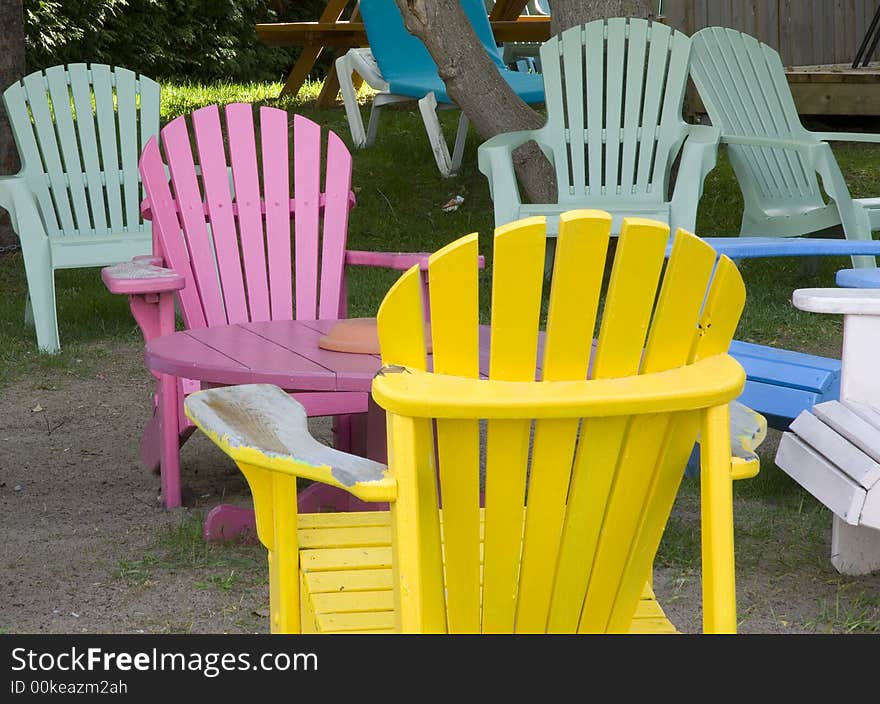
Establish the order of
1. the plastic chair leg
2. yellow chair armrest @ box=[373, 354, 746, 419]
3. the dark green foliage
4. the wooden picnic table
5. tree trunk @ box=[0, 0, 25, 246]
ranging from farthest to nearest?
the dark green foliage, the wooden picnic table, tree trunk @ box=[0, 0, 25, 246], the plastic chair leg, yellow chair armrest @ box=[373, 354, 746, 419]

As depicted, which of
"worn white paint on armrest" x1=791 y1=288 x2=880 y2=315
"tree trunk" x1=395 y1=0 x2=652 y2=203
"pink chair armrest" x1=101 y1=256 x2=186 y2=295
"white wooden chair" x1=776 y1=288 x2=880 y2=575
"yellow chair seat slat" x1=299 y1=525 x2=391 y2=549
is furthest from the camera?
"tree trunk" x1=395 y1=0 x2=652 y2=203

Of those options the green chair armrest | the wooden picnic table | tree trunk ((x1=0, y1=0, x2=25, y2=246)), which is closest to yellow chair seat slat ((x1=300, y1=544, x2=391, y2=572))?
the green chair armrest

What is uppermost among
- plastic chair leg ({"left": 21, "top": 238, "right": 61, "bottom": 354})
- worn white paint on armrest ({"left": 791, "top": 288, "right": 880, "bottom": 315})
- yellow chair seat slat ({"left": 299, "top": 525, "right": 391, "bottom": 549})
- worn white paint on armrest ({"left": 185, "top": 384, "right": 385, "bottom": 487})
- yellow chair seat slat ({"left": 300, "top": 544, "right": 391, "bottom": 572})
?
worn white paint on armrest ({"left": 185, "top": 384, "right": 385, "bottom": 487})

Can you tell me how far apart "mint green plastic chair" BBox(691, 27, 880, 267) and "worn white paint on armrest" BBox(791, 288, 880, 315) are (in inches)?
106

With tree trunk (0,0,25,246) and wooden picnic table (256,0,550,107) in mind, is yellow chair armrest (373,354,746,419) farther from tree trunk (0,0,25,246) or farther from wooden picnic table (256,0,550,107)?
wooden picnic table (256,0,550,107)

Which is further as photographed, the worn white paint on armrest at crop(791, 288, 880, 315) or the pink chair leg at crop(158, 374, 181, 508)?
the pink chair leg at crop(158, 374, 181, 508)

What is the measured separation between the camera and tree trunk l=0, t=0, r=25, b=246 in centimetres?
624

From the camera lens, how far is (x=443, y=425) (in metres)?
1.50

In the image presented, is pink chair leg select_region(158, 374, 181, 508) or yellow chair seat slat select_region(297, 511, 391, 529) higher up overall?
yellow chair seat slat select_region(297, 511, 391, 529)

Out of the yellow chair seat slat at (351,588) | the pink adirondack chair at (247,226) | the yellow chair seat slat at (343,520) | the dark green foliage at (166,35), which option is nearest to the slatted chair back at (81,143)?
the pink adirondack chair at (247,226)

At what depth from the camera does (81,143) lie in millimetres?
5379

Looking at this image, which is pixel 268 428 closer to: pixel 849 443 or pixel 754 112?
pixel 849 443
